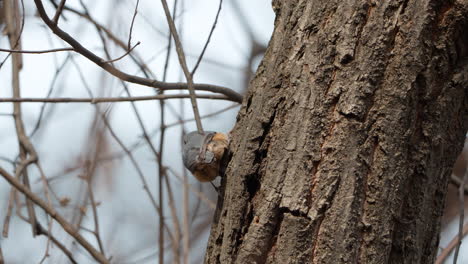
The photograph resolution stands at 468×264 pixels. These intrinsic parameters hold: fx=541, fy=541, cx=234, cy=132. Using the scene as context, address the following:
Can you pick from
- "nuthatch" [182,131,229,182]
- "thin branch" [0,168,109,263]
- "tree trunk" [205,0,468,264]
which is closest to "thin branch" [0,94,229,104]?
"nuthatch" [182,131,229,182]

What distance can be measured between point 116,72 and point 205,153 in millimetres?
271

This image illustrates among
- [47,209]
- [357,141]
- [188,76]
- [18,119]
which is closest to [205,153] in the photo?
[188,76]

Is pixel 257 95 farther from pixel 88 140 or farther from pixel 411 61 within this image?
Answer: pixel 88 140

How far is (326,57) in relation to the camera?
103cm

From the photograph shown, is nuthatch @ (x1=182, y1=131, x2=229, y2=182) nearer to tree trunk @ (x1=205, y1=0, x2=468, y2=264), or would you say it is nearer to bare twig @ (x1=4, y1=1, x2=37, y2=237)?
tree trunk @ (x1=205, y1=0, x2=468, y2=264)

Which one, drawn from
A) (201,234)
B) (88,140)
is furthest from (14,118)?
(201,234)

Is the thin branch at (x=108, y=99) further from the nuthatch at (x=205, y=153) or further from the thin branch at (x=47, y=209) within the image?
the thin branch at (x=47, y=209)

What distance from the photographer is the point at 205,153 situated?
1.22 metres

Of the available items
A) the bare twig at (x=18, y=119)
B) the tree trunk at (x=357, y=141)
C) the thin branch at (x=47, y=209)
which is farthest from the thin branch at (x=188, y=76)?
the bare twig at (x=18, y=119)

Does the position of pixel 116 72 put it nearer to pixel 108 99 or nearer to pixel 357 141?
pixel 108 99

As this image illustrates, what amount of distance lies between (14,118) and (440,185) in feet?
4.89

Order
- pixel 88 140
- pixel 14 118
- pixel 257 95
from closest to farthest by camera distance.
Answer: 1. pixel 257 95
2. pixel 14 118
3. pixel 88 140

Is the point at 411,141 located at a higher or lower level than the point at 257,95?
lower

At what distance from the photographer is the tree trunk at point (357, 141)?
0.97 meters
